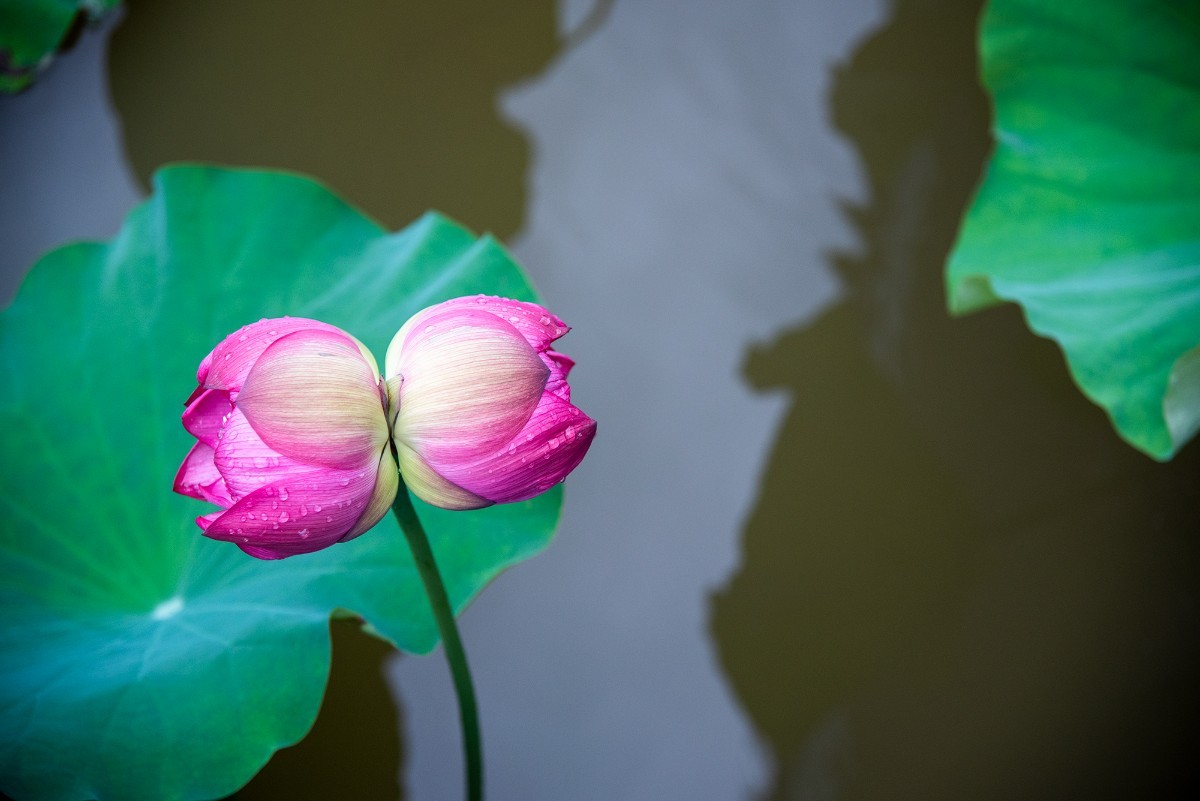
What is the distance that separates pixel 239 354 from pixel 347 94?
3.16 feet

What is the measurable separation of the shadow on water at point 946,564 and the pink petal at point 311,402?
763 mm

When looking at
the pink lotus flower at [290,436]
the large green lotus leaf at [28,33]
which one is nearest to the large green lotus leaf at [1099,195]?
the pink lotus flower at [290,436]

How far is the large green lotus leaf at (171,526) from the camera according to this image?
1.87ft

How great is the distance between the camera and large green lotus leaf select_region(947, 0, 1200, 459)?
0.81m

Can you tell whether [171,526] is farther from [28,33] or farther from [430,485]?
[28,33]

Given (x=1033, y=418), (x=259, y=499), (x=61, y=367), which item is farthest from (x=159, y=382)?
(x=1033, y=418)

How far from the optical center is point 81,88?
3.91 ft

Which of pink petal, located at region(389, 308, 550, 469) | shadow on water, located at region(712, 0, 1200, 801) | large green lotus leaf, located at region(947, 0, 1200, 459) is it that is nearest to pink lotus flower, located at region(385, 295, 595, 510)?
pink petal, located at region(389, 308, 550, 469)

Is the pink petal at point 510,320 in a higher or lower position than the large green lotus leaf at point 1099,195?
higher

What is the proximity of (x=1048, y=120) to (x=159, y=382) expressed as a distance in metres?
0.92

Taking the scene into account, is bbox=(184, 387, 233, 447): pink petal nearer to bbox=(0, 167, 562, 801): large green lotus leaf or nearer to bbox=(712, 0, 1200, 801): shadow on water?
bbox=(0, 167, 562, 801): large green lotus leaf

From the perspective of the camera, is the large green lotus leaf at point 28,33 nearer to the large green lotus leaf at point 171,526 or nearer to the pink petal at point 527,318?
the large green lotus leaf at point 171,526

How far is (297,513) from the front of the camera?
38 centimetres

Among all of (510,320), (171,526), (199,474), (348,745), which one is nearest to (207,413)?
(199,474)
